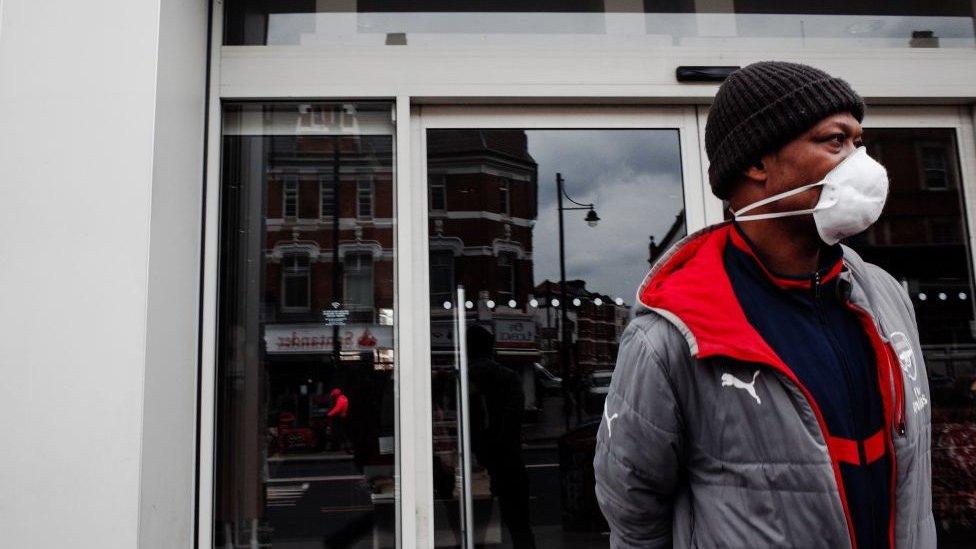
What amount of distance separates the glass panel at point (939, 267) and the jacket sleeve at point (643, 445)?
8.73 feet

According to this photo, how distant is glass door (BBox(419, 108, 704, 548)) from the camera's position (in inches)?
130

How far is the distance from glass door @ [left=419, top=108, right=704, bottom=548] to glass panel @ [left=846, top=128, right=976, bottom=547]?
1.03m

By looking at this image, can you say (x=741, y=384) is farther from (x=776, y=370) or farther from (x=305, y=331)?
(x=305, y=331)

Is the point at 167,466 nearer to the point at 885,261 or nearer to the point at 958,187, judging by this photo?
the point at 885,261

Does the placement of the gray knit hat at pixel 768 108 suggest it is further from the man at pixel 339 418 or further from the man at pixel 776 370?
the man at pixel 339 418

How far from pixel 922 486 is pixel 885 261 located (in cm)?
260

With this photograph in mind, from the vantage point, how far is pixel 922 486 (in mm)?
1436

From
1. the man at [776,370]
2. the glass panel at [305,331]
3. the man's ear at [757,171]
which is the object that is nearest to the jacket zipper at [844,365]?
the man at [776,370]

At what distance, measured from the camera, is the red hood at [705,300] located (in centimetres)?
135

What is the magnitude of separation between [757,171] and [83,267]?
7.45ft

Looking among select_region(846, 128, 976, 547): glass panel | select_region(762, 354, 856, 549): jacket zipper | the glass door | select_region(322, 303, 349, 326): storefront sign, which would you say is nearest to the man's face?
select_region(762, 354, 856, 549): jacket zipper

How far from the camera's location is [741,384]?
4.50 feet

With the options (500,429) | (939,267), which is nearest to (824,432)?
(500,429)

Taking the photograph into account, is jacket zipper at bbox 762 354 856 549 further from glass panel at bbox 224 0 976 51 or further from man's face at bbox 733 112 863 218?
glass panel at bbox 224 0 976 51
